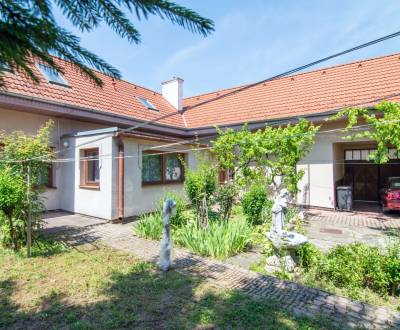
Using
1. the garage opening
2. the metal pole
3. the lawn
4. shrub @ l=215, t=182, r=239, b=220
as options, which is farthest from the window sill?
the garage opening

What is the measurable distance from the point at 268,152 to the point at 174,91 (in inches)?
382

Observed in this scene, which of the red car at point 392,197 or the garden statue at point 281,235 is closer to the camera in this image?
the garden statue at point 281,235

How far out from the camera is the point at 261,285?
4504 mm

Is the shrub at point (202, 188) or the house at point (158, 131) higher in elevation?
the house at point (158, 131)

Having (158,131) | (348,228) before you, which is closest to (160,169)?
(158,131)

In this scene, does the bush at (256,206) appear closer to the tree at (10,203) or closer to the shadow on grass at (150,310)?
the shadow on grass at (150,310)

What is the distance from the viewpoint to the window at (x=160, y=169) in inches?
419

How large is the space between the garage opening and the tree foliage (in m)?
4.43

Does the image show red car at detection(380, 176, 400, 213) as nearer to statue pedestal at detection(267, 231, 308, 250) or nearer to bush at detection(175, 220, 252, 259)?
bush at detection(175, 220, 252, 259)

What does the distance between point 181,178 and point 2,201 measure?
24.3 ft

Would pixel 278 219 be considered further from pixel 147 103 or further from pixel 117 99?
pixel 147 103

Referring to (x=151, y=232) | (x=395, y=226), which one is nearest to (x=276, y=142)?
(x=395, y=226)

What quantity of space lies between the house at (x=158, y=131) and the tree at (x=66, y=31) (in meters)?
6.01

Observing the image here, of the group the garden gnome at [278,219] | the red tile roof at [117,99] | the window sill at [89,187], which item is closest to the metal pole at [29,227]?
the red tile roof at [117,99]
